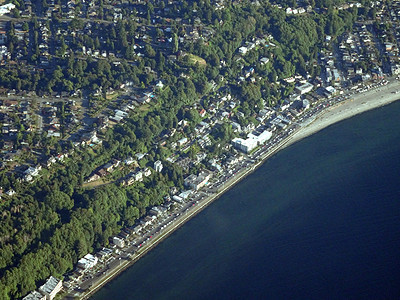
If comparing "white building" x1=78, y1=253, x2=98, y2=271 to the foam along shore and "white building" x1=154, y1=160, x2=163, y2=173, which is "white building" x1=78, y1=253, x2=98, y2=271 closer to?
"white building" x1=154, y1=160, x2=163, y2=173

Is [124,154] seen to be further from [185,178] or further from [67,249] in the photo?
[67,249]

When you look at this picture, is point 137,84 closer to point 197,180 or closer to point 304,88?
point 197,180

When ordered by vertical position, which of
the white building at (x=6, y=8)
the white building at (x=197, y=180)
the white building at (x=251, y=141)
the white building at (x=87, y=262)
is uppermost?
the white building at (x=6, y=8)

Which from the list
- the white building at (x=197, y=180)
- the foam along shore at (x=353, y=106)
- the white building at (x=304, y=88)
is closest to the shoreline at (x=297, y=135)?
the foam along shore at (x=353, y=106)

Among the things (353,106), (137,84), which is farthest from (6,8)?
(353,106)

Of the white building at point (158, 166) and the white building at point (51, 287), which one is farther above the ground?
the white building at point (158, 166)

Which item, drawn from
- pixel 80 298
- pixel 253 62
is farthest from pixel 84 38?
pixel 80 298

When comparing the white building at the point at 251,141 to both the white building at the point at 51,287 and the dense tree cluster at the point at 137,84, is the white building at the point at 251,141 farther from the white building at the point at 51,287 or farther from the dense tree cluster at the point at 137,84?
the white building at the point at 51,287
